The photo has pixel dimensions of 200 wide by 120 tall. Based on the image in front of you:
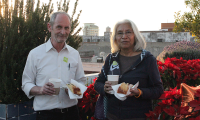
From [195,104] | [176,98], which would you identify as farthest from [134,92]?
[176,98]

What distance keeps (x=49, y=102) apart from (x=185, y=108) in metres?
1.49

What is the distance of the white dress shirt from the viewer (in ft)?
7.69

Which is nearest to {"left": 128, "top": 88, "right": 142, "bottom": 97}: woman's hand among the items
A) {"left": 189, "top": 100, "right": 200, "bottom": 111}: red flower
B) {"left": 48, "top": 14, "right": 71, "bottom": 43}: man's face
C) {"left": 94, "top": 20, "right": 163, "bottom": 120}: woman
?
{"left": 94, "top": 20, "right": 163, "bottom": 120}: woman

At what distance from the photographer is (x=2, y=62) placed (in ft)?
10.0

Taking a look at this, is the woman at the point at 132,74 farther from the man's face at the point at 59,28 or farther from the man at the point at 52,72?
the man's face at the point at 59,28

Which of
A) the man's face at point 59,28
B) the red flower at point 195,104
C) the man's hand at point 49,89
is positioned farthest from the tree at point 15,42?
the red flower at point 195,104

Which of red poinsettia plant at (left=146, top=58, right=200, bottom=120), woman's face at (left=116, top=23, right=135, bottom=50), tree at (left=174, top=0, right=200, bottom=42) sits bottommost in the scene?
red poinsettia plant at (left=146, top=58, right=200, bottom=120)

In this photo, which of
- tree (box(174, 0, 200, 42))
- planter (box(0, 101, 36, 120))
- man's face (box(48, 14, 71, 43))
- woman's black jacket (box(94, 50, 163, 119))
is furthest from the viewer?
tree (box(174, 0, 200, 42))

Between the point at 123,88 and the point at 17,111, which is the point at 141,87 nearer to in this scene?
the point at 123,88

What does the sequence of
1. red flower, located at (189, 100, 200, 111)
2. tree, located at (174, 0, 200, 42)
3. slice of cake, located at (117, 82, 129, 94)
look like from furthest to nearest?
tree, located at (174, 0, 200, 42)
slice of cake, located at (117, 82, 129, 94)
red flower, located at (189, 100, 200, 111)

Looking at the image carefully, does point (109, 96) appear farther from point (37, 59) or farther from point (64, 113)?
point (37, 59)

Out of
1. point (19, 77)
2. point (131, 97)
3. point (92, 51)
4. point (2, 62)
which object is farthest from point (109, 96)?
point (92, 51)

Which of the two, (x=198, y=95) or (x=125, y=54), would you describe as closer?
(x=198, y=95)

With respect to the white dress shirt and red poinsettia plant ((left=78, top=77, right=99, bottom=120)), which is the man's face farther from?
red poinsettia plant ((left=78, top=77, right=99, bottom=120))
